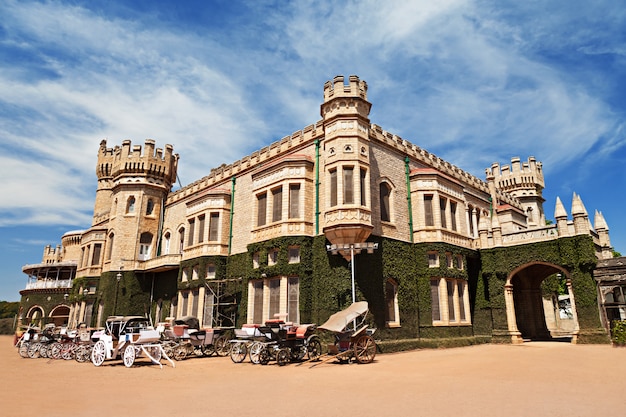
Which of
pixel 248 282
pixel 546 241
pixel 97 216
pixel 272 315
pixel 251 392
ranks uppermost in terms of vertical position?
pixel 97 216

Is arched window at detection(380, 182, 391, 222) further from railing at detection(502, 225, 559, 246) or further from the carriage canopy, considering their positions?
railing at detection(502, 225, 559, 246)

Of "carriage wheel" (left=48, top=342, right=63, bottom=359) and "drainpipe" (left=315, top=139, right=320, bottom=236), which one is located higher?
"drainpipe" (left=315, top=139, right=320, bottom=236)

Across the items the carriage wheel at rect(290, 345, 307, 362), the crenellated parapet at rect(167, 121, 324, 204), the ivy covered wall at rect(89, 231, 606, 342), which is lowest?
the carriage wheel at rect(290, 345, 307, 362)

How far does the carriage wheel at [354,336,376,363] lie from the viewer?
15430 mm

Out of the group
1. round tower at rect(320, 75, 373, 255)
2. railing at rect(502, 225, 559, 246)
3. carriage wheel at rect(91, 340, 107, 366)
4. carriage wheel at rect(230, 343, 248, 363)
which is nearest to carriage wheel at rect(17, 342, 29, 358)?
carriage wheel at rect(91, 340, 107, 366)

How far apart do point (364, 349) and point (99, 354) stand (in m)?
10.3

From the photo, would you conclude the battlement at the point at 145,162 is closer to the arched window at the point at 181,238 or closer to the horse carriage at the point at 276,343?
the arched window at the point at 181,238

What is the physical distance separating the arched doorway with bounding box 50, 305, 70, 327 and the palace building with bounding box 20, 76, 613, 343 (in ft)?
48.6

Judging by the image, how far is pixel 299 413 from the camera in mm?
7730

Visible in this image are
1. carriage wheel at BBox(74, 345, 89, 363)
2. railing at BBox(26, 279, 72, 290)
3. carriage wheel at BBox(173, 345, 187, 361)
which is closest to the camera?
carriage wheel at BBox(74, 345, 89, 363)

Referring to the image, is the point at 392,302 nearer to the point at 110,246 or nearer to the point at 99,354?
the point at 99,354

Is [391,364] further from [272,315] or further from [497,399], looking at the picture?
[272,315]

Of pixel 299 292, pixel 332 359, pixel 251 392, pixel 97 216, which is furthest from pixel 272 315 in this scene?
pixel 97 216

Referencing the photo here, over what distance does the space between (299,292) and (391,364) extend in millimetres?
7289
